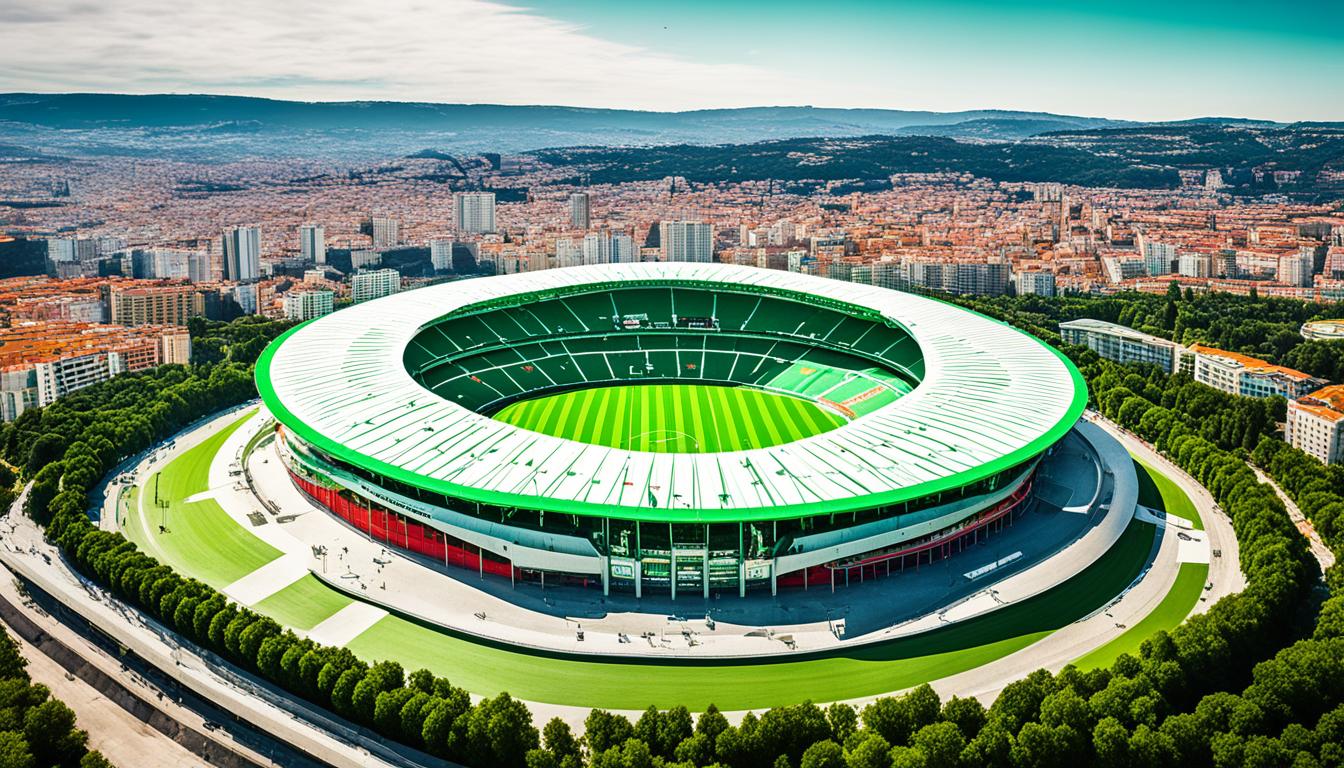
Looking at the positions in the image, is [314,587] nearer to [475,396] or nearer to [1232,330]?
[475,396]

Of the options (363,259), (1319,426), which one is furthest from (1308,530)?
(363,259)

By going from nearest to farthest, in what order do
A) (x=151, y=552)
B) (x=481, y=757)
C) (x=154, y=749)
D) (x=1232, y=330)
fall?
(x=481, y=757) < (x=154, y=749) < (x=151, y=552) < (x=1232, y=330)

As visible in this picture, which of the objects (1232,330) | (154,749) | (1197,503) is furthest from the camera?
(1232,330)

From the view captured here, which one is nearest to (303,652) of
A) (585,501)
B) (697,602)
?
(585,501)

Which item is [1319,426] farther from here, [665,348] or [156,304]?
[156,304]

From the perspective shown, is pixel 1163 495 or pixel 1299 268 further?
pixel 1299 268

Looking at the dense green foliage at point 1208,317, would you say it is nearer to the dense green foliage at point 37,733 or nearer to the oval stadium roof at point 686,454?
the oval stadium roof at point 686,454

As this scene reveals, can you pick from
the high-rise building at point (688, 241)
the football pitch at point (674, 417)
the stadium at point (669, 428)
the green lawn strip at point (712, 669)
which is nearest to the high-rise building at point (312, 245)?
the high-rise building at point (688, 241)
